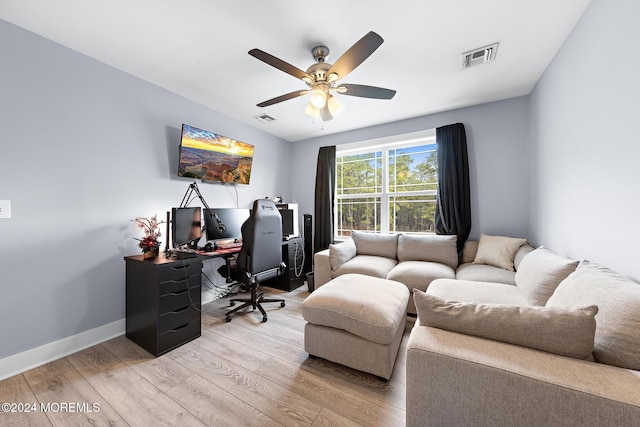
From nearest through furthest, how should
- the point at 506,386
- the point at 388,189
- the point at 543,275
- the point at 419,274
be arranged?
the point at 506,386 < the point at 543,275 < the point at 419,274 < the point at 388,189

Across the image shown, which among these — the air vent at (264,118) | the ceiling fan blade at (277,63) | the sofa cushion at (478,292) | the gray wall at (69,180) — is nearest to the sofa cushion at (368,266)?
the sofa cushion at (478,292)

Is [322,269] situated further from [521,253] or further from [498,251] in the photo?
[521,253]

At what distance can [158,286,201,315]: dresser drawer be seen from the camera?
1.93m

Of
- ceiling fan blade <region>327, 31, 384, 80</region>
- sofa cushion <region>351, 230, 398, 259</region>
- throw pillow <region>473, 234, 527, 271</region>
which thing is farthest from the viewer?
sofa cushion <region>351, 230, 398, 259</region>

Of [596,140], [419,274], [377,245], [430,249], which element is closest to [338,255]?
[377,245]

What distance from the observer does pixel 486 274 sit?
2.38m

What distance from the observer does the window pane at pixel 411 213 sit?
11.4 feet

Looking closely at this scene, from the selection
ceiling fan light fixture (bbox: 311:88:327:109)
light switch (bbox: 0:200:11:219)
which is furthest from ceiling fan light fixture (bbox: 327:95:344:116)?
light switch (bbox: 0:200:11:219)

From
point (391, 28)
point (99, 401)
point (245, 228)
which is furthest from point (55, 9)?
point (99, 401)

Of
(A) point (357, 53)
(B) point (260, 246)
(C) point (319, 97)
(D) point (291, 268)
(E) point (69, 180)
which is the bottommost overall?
(D) point (291, 268)

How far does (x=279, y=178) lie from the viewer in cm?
429

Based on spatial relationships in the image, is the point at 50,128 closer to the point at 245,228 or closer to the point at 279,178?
the point at 245,228

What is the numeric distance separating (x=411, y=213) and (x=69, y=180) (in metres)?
3.91

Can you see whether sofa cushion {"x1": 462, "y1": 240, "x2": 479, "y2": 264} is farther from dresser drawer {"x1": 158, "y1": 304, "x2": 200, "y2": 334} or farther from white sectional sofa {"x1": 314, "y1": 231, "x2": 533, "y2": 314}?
dresser drawer {"x1": 158, "y1": 304, "x2": 200, "y2": 334}
